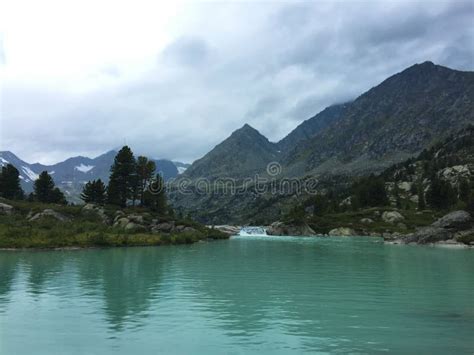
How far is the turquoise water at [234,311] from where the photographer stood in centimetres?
2098

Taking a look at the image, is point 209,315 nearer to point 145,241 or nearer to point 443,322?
point 443,322

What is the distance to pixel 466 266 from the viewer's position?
5547 centimetres

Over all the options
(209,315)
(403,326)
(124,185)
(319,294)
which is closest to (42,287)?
(209,315)

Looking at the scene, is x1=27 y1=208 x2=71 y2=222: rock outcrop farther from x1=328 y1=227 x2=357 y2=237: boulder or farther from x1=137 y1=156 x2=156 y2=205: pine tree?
x1=328 y1=227 x2=357 y2=237: boulder

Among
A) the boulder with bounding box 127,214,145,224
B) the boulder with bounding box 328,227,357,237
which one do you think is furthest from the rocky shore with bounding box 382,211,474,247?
the boulder with bounding box 127,214,145,224

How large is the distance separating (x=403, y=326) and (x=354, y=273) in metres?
25.6

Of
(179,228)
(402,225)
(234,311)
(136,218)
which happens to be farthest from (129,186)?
(234,311)

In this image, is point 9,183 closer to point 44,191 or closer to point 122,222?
point 44,191

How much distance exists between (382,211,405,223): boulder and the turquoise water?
137 meters

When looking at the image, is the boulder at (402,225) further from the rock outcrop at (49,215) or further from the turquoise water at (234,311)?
the turquoise water at (234,311)

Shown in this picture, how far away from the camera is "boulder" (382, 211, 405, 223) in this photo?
18296cm

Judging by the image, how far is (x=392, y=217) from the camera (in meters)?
186

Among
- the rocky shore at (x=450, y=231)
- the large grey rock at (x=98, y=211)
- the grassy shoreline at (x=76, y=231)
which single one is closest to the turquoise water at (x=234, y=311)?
the grassy shoreline at (x=76, y=231)

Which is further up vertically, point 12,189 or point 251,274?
point 12,189
